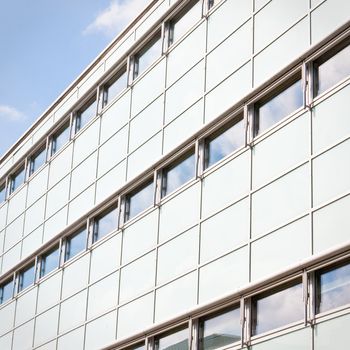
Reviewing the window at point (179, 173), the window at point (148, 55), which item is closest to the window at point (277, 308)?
the window at point (179, 173)

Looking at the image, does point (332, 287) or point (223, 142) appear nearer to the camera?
point (332, 287)

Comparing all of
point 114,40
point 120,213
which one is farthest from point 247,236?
point 114,40

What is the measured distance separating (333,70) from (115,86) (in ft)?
37.7

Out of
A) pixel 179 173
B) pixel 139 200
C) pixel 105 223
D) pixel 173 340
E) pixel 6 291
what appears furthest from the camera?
pixel 6 291

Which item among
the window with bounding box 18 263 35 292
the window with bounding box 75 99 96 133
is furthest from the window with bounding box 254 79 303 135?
the window with bounding box 18 263 35 292

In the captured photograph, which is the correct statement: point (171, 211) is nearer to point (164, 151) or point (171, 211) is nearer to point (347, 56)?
point (164, 151)

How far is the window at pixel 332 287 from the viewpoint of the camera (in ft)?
57.2

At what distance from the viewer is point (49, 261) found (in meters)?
31.7

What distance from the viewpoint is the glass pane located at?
29188mm

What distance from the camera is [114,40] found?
29969 mm

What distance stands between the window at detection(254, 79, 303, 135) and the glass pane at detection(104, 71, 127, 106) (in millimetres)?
8191

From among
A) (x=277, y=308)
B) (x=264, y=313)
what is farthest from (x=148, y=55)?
(x=277, y=308)

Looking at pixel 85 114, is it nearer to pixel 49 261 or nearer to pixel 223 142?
pixel 49 261

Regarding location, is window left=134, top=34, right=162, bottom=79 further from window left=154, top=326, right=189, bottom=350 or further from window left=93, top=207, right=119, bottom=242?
window left=154, top=326, right=189, bottom=350
